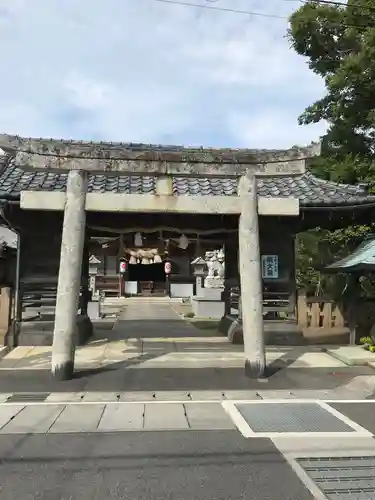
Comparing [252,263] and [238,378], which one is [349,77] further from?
[238,378]

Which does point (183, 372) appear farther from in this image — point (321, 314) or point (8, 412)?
point (321, 314)

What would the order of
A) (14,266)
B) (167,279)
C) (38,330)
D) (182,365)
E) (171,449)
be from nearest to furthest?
(171,449) < (182,365) < (38,330) < (14,266) < (167,279)

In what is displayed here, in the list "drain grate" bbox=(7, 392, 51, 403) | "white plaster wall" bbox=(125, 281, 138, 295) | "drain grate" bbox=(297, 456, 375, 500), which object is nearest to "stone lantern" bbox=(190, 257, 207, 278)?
"white plaster wall" bbox=(125, 281, 138, 295)

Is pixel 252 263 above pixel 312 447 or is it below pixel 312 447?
above

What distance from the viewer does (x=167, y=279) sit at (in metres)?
40.1

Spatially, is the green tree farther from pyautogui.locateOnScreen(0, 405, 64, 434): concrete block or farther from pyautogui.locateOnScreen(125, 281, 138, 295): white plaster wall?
pyautogui.locateOnScreen(125, 281, 138, 295): white plaster wall

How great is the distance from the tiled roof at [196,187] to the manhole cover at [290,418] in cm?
640

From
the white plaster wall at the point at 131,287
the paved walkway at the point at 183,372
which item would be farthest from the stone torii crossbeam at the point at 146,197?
the white plaster wall at the point at 131,287

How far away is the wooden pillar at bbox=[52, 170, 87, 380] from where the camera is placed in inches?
350

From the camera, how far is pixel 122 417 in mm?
6668

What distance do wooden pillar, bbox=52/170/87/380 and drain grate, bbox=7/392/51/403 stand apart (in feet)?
2.81

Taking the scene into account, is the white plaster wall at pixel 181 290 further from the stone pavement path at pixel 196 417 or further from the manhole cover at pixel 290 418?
the manhole cover at pixel 290 418

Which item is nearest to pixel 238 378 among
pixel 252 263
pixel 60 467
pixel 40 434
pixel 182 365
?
pixel 182 365

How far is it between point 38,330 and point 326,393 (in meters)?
7.68
